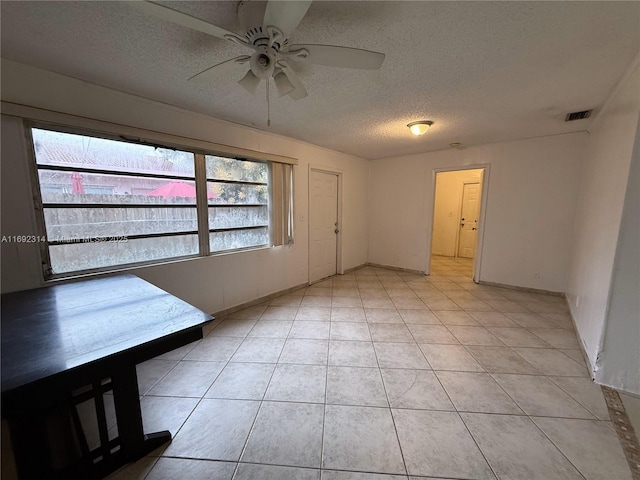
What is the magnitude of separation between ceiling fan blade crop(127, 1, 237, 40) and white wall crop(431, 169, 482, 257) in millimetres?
5826

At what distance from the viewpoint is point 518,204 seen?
3.80 meters

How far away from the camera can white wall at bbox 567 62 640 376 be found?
5.77 feet

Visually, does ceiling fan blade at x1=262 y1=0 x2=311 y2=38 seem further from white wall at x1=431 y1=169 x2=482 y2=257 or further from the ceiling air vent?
white wall at x1=431 y1=169 x2=482 y2=257

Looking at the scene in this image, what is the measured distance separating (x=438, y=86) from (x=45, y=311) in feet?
10.4

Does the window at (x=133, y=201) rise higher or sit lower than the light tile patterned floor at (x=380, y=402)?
higher

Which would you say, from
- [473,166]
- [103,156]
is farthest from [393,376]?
[473,166]

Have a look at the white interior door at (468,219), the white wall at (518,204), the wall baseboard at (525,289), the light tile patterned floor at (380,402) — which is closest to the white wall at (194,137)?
the light tile patterned floor at (380,402)

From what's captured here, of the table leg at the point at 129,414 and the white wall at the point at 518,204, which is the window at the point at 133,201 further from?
the white wall at the point at 518,204

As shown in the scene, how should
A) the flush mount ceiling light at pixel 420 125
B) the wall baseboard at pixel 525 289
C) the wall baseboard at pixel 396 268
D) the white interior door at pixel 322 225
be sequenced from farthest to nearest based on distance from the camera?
the wall baseboard at pixel 396 268 → the white interior door at pixel 322 225 → the wall baseboard at pixel 525 289 → the flush mount ceiling light at pixel 420 125

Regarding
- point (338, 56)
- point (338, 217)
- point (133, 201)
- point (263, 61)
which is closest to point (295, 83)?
point (263, 61)

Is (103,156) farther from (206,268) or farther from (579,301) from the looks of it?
(579,301)

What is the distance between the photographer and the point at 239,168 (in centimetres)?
311

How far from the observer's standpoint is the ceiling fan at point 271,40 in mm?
1038

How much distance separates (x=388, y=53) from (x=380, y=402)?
2.36m
